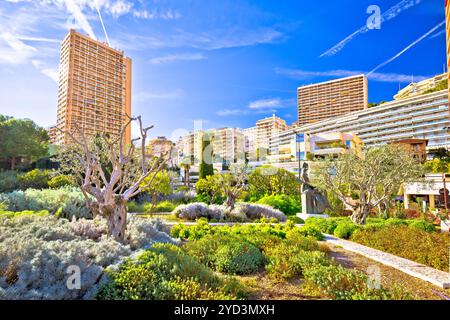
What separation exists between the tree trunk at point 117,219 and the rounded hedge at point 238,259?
215cm

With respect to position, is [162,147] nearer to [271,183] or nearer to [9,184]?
[271,183]

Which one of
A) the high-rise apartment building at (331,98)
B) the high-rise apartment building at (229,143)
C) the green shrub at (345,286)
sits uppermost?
the high-rise apartment building at (331,98)

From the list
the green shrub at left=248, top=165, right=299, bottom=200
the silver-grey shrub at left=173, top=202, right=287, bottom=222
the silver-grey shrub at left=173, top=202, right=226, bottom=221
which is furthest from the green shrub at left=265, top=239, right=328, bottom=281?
the green shrub at left=248, top=165, right=299, bottom=200

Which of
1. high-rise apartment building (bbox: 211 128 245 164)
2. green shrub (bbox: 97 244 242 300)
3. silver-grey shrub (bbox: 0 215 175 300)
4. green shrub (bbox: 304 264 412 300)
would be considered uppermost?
high-rise apartment building (bbox: 211 128 245 164)

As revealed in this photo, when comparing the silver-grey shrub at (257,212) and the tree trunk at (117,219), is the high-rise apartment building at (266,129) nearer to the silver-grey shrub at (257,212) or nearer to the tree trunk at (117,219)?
the silver-grey shrub at (257,212)

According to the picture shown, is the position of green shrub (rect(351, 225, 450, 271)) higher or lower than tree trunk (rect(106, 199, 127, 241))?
lower

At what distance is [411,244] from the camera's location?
594 cm

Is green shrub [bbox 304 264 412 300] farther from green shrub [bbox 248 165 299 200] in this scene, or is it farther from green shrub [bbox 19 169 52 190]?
green shrub [bbox 19 169 52 190]

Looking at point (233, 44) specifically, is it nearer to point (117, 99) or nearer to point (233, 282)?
point (233, 282)

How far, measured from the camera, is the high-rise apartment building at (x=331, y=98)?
38.0 meters

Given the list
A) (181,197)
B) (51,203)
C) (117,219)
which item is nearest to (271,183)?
(181,197)

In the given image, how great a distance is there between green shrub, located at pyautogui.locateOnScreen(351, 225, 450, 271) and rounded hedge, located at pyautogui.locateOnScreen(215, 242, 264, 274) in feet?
11.7

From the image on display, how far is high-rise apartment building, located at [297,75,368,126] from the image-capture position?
125 ft

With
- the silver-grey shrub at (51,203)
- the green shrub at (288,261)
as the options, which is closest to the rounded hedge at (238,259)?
the green shrub at (288,261)
